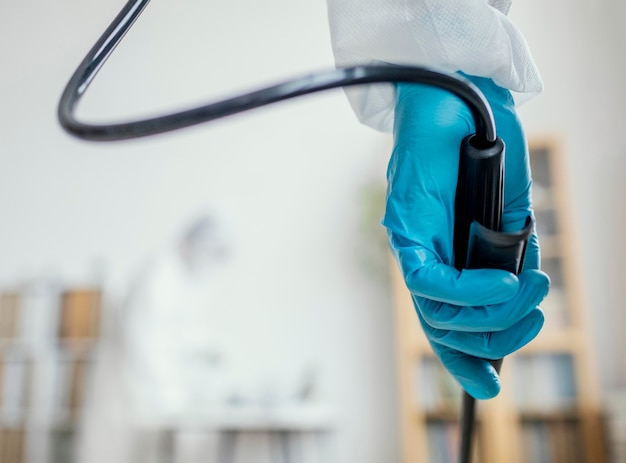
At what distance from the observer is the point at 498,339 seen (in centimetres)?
57

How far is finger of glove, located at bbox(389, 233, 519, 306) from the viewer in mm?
487

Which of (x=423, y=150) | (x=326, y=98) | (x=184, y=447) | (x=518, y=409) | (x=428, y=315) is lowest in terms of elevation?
(x=184, y=447)

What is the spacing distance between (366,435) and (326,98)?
6.27 feet

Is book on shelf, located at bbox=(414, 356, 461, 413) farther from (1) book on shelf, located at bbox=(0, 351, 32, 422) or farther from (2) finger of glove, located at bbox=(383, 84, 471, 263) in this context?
(2) finger of glove, located at bbox=(383, 84, 471, 263)

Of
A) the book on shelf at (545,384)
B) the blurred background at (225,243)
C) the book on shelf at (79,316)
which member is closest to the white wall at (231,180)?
the blurred background at (225,243)

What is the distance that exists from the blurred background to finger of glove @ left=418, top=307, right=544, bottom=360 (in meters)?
2.36

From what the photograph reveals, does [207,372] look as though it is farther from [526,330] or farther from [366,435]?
[526,330]

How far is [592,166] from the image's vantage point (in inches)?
Answer: 130

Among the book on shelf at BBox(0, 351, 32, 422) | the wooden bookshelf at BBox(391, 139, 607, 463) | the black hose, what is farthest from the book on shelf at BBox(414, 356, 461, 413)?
the black hose

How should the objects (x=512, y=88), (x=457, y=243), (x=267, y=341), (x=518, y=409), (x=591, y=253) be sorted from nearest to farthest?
(x=457, y=243), (x=512, y=88), (x=518, y=409), (x=591, y=253), (x=267, y=341)

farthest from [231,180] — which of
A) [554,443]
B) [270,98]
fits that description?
[270,98]

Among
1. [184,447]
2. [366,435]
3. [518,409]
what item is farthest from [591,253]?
[184,447]

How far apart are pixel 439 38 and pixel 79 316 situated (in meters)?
3.25

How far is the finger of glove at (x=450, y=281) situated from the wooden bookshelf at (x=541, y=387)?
98.5 inches
